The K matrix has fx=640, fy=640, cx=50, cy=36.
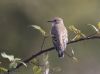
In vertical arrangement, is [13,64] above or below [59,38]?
above

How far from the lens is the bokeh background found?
17.1m

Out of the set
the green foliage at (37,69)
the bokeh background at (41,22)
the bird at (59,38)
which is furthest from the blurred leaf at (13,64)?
the bokeh background at (41,22)

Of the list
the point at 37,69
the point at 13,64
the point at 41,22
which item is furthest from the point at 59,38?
the point at 41,22

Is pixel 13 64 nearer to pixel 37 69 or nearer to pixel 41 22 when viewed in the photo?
pixel 37 69

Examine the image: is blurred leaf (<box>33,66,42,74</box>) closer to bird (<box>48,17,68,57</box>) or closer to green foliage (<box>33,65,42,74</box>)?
green foliage (<box>33,65,42,74</box>)

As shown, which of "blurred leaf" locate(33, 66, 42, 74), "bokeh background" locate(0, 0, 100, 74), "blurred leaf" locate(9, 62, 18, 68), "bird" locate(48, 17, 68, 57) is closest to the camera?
"blurred leaf" locate(9, 62, 18, 68)

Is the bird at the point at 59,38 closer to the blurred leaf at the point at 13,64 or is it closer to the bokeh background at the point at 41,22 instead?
the blurred leaf at the point at 13,64

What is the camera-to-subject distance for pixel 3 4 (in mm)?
19641

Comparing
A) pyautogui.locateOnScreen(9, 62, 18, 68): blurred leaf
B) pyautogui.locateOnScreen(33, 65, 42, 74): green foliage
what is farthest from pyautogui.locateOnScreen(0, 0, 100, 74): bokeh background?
pyautogui.locateOnScreen(9, 62, 18, 68): blurred leaf

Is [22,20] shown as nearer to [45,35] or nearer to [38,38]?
[38,38]

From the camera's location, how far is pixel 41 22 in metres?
18.8

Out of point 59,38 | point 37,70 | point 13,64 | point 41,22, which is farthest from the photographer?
point 41,22

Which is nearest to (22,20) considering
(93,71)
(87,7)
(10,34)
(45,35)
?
(10,34)

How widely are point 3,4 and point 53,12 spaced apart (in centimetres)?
160
